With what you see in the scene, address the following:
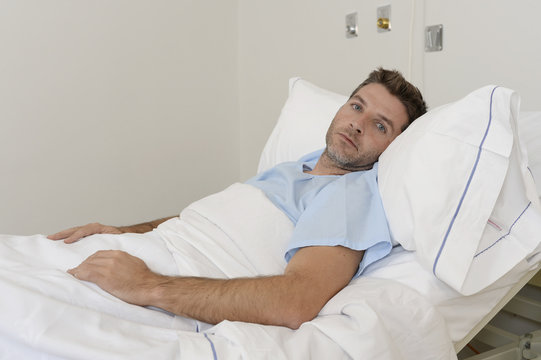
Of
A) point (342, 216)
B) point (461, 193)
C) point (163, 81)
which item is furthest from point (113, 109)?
point (461, 193)

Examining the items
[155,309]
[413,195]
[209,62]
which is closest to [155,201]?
[209,62]

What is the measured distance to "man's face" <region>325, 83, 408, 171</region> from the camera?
1.45 meters

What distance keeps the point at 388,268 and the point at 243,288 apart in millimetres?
320

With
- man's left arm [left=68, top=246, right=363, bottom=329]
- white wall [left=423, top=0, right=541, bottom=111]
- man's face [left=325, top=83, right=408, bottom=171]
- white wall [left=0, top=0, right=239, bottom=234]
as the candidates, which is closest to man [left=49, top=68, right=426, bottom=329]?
man's left arm [left=68, top=246, right=363, bottom=329]

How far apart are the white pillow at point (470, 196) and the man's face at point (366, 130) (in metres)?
0.34

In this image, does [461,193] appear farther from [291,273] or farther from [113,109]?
[113,109]

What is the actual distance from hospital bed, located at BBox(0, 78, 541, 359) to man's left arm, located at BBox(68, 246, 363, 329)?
3 cm

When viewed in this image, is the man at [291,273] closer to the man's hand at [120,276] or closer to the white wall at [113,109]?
the man's hand at [120,276]

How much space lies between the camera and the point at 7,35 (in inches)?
87.8

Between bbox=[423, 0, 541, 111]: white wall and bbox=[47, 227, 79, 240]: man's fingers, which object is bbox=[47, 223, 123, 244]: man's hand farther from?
bbox=[423, 0, 541, 111]: white wall

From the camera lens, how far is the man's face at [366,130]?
1451mm

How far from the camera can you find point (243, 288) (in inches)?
39.9

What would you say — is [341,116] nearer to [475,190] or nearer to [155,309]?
[475,190]

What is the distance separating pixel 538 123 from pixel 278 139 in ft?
2.80
